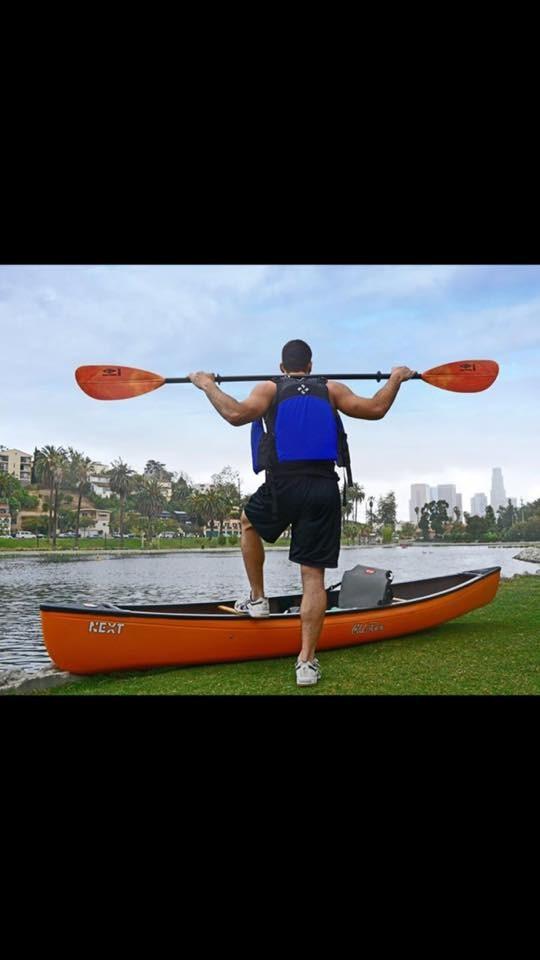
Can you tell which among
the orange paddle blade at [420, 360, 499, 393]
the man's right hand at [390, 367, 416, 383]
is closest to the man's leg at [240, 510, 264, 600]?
the man's right hand at [390, 367, 416, 383]

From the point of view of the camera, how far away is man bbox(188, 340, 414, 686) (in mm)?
2018

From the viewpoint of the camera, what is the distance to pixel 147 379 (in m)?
2.22

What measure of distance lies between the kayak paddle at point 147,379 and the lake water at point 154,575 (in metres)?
0.69

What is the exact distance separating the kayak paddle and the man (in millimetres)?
213

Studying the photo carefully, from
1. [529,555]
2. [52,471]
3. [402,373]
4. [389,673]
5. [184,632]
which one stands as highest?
[402,373]

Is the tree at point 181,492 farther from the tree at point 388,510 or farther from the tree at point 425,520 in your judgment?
the tree at point 425,520

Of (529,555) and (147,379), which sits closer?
(147,379)

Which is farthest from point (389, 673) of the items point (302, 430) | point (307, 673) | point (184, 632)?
point (302, 430)

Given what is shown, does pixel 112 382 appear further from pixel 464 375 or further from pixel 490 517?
pixel 490 517

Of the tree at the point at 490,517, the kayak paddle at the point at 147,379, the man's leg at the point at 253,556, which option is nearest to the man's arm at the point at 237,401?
the kayak paddle at the point at 147,379

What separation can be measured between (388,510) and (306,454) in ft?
2.33

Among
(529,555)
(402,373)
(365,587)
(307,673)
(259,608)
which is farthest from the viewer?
(529,555)

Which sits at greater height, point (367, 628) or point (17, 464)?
point (17, 464)

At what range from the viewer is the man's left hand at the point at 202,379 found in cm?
203
